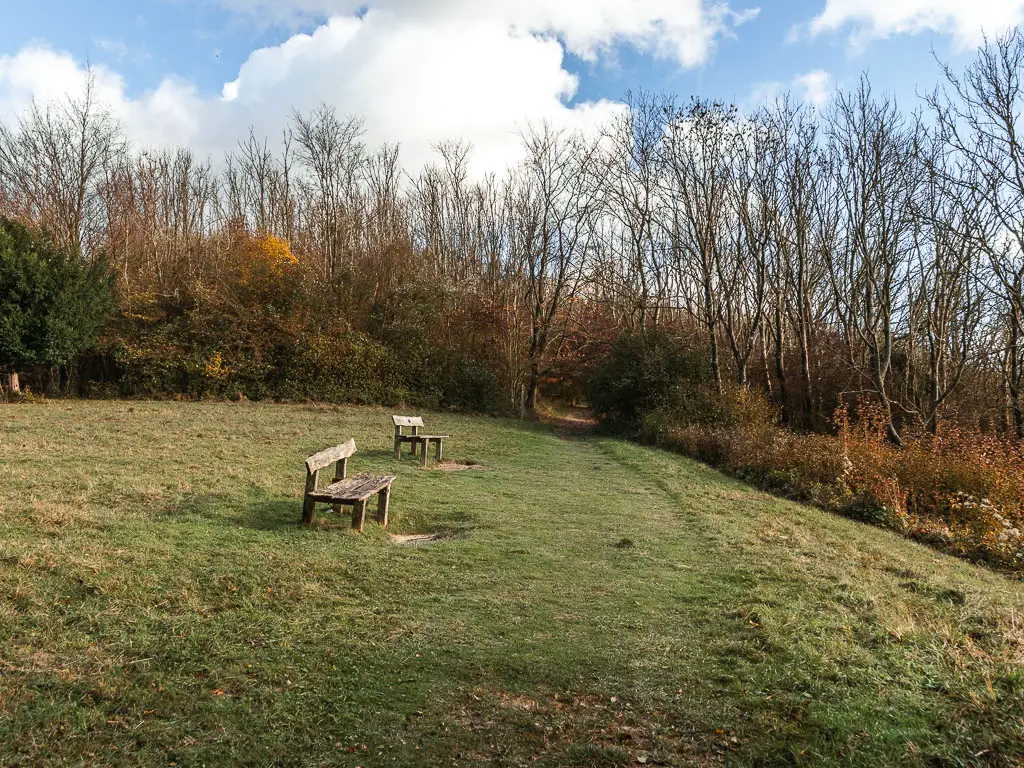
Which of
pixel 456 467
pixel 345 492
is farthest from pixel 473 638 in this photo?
pixel 456 467

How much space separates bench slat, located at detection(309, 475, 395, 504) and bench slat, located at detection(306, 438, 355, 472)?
0.92 feet

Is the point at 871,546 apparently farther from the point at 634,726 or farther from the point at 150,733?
the point at 150,733

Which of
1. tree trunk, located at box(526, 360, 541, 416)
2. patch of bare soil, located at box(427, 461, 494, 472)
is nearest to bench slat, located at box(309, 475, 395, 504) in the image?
patch of bare soil, located at box(427, 461, 494, 472)

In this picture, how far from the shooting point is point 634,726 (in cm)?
329

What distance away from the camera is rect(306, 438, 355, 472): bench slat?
6.95 metres

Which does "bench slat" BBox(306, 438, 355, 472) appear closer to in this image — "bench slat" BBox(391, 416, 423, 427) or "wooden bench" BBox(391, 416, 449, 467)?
"wooden bench" BBox(391, 416, 449, 467)

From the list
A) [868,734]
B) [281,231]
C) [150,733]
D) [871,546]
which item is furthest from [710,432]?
[281,231]

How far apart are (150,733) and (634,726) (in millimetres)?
2417

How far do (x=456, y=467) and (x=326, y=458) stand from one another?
15.7 ft

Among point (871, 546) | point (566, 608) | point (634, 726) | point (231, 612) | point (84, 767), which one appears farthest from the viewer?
point (871, 546)

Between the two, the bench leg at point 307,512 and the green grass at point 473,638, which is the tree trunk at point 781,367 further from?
the bench leg at point 307,512

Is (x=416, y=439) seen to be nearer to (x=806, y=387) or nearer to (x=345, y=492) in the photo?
(x=345, y=492)

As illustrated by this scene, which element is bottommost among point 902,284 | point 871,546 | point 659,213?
point 871,546

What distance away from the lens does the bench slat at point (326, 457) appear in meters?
6.95
